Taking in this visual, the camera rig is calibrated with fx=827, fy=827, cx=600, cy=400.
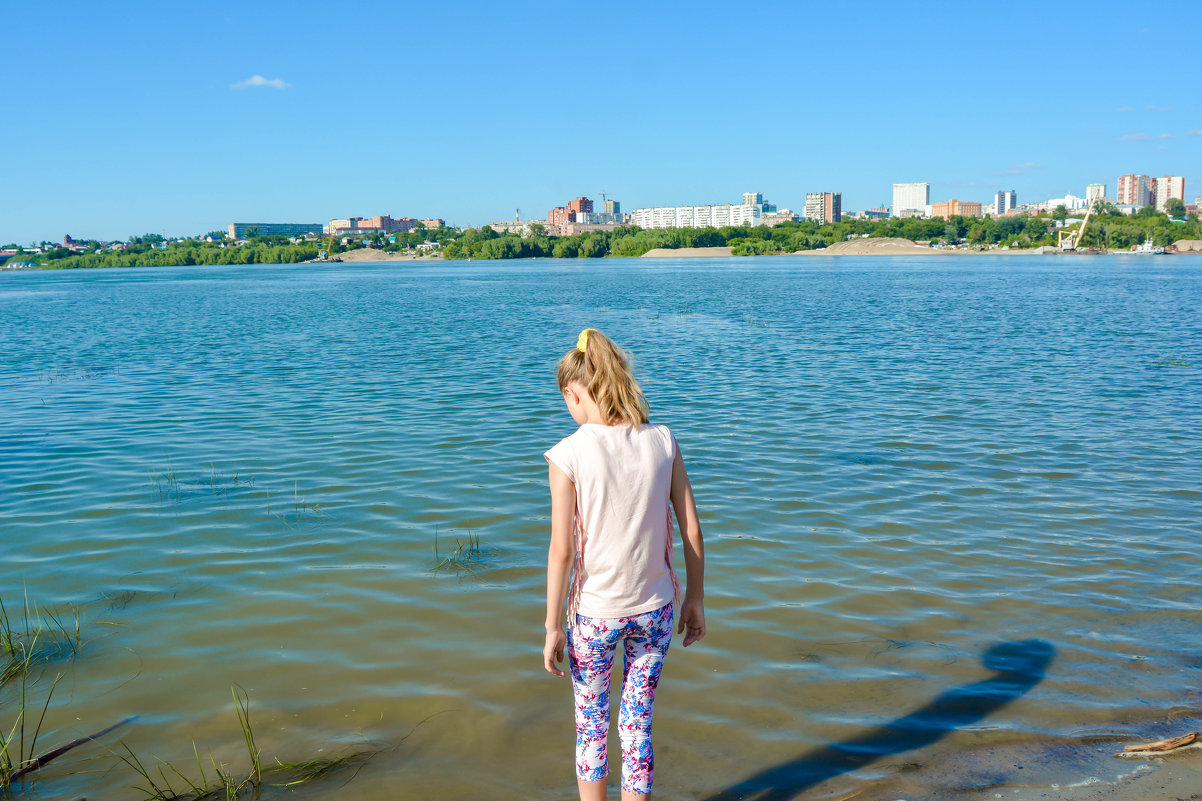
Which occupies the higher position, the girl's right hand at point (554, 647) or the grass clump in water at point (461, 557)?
the girl's right hand at point (554, 647)

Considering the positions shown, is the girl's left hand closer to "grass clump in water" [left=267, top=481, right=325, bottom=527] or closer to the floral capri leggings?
the floral capri leggings

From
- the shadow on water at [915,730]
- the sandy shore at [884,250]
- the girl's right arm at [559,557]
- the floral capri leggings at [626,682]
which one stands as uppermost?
the sandy shore at [884,250]

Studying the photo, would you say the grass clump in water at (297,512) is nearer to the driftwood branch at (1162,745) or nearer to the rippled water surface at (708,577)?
the rippled water surface at (708,577)

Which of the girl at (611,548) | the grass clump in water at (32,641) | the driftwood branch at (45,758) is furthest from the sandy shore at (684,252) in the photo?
the girl at (611,548)

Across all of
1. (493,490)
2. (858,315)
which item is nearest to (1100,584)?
(493,490)

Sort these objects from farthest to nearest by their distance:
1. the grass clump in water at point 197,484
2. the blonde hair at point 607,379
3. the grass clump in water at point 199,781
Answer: the grass clump in water at point 197,484, the grass clump in water at point 199,781, the blonde hair at point 607,379

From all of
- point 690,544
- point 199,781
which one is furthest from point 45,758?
point 690,544

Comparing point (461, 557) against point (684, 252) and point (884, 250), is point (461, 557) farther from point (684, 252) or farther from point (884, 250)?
point (884, 250)

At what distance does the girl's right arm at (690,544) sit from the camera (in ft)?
11.1

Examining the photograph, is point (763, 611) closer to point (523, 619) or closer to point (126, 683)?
point (523, 619)

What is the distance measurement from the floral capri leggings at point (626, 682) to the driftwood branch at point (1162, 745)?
266 centimetres

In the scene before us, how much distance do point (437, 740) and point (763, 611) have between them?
2740 mm

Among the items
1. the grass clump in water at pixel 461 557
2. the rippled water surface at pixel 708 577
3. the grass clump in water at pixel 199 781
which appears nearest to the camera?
the grass clump in water at pixel 199 781

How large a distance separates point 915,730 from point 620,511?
104 inches
